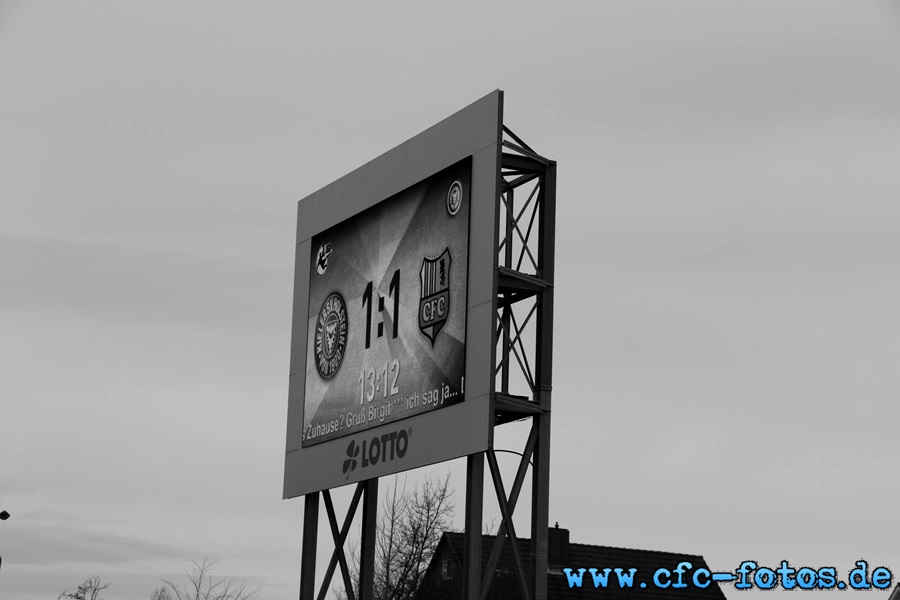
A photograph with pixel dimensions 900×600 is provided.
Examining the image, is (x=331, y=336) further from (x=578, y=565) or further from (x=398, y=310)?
(x=578, y=565)

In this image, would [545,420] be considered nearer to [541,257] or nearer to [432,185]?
[541,257]

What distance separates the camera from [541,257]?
22.1m

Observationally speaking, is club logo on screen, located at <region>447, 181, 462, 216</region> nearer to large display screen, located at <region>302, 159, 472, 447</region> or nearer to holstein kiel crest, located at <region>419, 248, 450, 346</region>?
large display screen, located at <region>302, 159, 472, 447</region>

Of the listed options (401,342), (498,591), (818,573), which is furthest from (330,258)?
(498,591)

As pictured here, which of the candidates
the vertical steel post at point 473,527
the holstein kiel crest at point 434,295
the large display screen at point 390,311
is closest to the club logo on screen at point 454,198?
the large display screen at point 390,311

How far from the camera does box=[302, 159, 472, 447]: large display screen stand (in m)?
22.3

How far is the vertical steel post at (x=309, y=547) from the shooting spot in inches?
1008

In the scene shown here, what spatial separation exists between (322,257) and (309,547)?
460 centimetres

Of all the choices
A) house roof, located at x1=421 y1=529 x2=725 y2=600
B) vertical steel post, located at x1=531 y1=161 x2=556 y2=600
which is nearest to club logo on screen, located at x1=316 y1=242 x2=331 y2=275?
vertical steel post, located at x1=531 y1=161 x2=556 y2=600

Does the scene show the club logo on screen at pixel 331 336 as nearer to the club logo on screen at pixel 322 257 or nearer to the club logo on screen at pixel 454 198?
the club logo on screen at pixel 322 257

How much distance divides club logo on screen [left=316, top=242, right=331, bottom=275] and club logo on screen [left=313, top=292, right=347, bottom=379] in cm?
57

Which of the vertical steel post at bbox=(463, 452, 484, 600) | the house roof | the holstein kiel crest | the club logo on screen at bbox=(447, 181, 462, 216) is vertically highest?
the club logo on screen at bbox=(447, 181, 462, 216)

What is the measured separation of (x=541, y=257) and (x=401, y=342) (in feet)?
8.39

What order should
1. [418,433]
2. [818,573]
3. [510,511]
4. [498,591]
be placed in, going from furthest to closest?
[498,591], [818,573], [418,433], [510,511]
